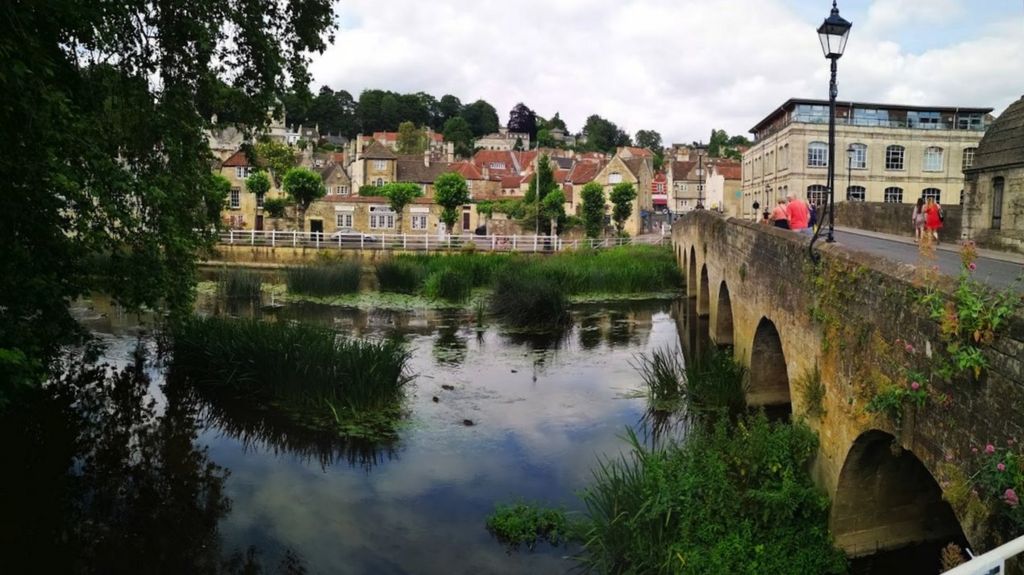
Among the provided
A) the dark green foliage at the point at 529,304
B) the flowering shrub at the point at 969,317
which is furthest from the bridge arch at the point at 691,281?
the flowering shrub at the point at 969,317

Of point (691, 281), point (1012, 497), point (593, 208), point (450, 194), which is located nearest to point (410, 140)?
point (450, 194)

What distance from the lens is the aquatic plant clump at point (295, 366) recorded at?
1381 cm

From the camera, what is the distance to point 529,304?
938 inches

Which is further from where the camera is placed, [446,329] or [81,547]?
[446,329]

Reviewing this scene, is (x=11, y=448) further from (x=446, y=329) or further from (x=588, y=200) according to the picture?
(x=588, y=200)

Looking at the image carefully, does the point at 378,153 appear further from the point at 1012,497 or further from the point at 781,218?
the point at 1012,497

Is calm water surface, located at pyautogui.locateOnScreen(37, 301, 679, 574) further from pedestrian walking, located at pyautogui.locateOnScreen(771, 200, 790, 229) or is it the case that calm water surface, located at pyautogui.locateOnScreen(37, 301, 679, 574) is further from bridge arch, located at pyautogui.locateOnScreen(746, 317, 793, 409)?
pedestrian walking, located at pyautogui.locateOnScreen(771, 200, 790, 229)

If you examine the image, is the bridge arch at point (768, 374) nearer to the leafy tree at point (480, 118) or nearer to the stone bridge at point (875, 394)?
the stone bridge at point (875, 394)

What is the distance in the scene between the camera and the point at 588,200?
170ft

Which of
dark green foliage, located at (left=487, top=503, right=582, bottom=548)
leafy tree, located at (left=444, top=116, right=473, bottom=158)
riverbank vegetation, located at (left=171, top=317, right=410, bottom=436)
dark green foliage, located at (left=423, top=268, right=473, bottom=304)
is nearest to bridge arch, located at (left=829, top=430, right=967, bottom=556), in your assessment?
dark green foliage, located at (left=487, top=503, right=582, bottom=548)

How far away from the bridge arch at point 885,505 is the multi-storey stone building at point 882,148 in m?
42.3

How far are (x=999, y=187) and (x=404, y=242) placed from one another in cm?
3315

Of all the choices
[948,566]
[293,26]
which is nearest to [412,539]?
[948,566]

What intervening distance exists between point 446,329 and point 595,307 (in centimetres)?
697
